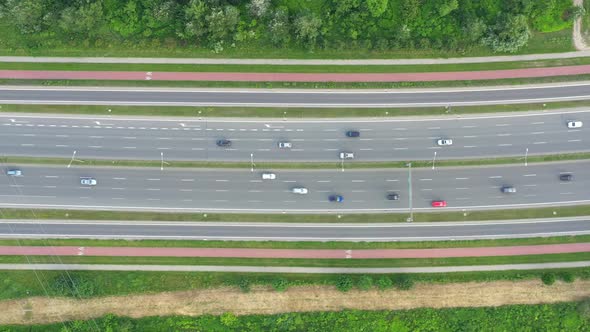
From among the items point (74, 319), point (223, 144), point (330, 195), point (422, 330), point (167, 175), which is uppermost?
point (223, 144)

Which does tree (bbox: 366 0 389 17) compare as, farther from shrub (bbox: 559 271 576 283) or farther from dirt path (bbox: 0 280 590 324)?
shrub (bbox: 559 271 576 283)

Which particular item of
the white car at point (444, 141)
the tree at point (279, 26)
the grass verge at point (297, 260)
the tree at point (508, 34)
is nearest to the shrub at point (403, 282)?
the grass verge at point (297, 260)

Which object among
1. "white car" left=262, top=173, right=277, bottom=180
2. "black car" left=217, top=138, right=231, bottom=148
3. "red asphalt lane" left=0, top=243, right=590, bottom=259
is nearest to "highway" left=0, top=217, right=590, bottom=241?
"red asphalt lane" left=0, top=243, right=590, bottom=259

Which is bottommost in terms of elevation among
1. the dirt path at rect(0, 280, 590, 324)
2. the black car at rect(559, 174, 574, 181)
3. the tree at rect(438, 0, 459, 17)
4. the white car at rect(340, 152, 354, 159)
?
the dirt path at rect(0, 280, 590, 324)

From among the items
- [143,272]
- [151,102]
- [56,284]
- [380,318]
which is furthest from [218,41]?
[380,318]

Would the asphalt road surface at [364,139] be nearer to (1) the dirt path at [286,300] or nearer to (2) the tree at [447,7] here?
(2) the tree at [447,7]

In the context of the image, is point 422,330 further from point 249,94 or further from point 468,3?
point 468,3

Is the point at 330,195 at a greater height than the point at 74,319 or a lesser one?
greater

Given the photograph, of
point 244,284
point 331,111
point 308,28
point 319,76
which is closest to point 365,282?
point 244,284
